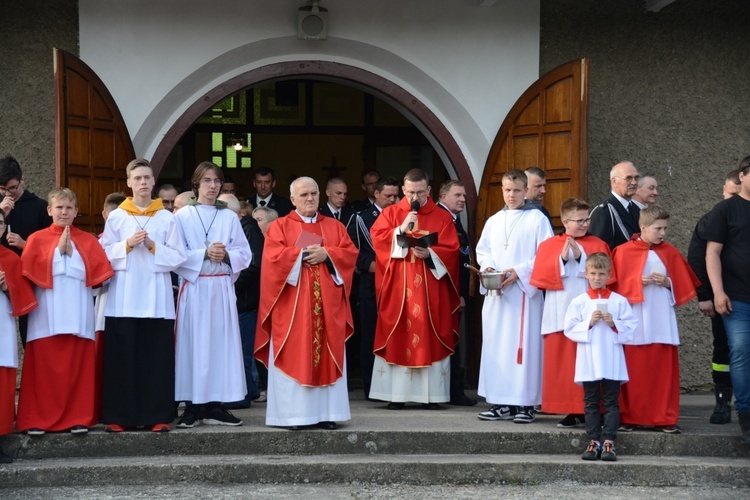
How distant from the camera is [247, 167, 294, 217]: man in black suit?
1111 cm

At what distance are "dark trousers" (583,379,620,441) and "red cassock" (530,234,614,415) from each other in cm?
38

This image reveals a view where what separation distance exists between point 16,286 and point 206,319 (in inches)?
51.2

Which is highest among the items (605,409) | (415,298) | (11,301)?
(11,301)

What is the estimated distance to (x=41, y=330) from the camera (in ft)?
24.3

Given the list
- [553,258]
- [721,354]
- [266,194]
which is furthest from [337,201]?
[721,354]

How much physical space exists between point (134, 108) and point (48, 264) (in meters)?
3.09

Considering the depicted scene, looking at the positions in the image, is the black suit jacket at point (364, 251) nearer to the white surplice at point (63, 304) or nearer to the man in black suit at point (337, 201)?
the man in black suit at point (337, 201)

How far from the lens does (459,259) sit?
9.62m

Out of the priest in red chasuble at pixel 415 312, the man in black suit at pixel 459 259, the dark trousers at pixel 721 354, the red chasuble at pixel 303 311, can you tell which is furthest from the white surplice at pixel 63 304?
the dark trousers at pixel 721 354

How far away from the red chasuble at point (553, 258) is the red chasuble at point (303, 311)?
1364 mm

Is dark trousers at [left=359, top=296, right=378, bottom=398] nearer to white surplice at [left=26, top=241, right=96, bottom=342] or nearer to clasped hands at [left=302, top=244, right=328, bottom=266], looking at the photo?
clasped hands at [left=302, top=244, right=328, bottom=266]

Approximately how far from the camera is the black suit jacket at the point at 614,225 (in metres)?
8.42

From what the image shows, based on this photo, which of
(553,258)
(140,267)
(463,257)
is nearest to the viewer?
(140,267)

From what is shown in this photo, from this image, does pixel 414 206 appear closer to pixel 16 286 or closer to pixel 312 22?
Result: pixel 312 22
